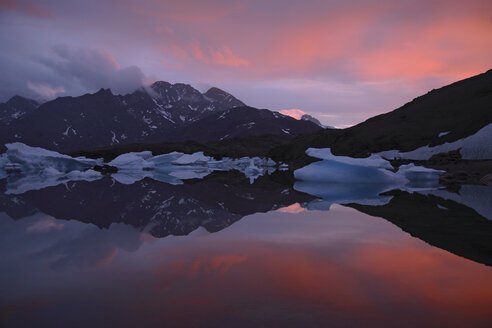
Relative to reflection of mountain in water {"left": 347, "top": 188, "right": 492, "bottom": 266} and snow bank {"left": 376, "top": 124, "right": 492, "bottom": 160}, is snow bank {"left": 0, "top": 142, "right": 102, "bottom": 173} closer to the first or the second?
reflection of mountain in water {"left": 347, "top": 188, "right": 492, "bottom": 266}

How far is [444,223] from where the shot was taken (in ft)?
22.7

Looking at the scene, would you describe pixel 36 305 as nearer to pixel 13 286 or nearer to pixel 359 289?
pixel 13 286

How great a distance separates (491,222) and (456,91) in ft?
247

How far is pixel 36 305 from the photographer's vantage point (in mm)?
3027

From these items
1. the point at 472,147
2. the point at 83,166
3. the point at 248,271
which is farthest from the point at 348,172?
the point at 83,166

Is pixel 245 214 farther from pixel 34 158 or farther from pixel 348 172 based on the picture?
pixel 34 158

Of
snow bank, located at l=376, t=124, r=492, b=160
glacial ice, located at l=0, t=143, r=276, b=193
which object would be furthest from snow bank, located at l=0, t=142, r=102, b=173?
snow bank, located at l=376, t=124, r=492, b=160

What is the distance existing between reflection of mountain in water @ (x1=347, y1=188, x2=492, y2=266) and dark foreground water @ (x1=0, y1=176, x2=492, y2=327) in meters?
0.04

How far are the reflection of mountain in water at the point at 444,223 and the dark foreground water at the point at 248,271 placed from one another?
4cm

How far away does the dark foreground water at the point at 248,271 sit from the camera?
280 cm

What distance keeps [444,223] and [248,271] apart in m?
5.21

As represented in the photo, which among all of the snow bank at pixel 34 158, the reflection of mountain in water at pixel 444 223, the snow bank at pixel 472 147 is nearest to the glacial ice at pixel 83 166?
the snow bank at pixel 34 158

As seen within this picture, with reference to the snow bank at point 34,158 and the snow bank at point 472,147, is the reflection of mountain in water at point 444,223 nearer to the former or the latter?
the snow bank at point 472,147

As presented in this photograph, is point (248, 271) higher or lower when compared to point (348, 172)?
higher
